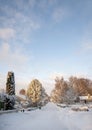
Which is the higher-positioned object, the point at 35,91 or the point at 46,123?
the point at 35,91

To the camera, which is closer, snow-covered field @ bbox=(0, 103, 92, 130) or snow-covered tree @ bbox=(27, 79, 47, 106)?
snow-covered field @ bbox=(0, 103, 92, 130)

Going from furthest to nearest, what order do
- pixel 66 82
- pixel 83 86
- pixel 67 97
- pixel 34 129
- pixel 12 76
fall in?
pixel 83 86
pixel 66 82
pixel 67 97
pixel 12 76
pixel 34 129

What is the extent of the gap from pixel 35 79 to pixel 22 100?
30.0 meters

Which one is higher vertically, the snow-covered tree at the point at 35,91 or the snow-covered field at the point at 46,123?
the snow-covered tree at the point at 35,91

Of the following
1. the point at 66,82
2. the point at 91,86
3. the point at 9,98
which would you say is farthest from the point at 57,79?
the point at 9,98

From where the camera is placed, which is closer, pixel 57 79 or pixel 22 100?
pixel 22 100

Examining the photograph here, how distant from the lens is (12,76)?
7288 centimetres

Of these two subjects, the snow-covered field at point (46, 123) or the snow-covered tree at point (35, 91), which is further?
the snow-covered tree at point (35, 91)

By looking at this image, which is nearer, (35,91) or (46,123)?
(46,123)

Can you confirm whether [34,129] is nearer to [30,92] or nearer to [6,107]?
[6,107]

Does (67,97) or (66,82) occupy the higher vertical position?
(66,82)

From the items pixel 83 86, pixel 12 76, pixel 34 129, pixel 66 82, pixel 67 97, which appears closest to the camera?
pixel 34 129

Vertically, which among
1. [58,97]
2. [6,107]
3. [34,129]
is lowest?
[34,129]

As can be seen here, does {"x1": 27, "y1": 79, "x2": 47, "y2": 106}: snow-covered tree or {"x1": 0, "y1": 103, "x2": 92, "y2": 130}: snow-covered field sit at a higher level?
{"x1": 27, "y1": 79, "x2": 47, "y2": 106}: snow-covered tree
